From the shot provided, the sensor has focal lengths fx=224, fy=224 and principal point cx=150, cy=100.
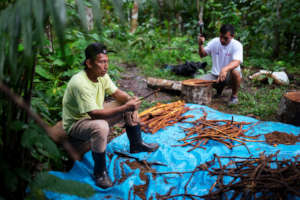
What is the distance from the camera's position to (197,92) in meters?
3.85

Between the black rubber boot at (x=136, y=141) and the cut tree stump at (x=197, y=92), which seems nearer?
the black rubber boot at (x=136, y=141)

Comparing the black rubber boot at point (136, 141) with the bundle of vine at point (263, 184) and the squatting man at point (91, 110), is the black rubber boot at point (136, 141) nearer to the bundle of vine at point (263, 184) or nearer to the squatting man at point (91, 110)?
the squatting man at point (91, 110)

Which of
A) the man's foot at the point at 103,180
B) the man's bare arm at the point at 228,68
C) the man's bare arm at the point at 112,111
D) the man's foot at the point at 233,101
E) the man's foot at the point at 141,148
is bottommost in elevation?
the man's foot at the point at 103,180

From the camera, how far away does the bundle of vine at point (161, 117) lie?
10.2ft

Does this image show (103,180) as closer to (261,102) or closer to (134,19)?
(261,102)

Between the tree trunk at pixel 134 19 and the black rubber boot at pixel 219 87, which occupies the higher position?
the tree trunk at pixel 134 19

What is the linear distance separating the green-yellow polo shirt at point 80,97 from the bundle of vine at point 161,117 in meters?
0.97

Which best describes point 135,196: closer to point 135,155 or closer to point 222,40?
point 135,155

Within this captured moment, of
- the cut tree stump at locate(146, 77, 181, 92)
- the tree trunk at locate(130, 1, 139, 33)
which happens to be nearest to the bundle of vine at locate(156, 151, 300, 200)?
the cut tree stump at locate(146, 77, 181, 92)

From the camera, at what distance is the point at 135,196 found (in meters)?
1.93

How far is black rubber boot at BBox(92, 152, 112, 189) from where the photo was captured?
6.68ft

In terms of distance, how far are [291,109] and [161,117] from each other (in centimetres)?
176

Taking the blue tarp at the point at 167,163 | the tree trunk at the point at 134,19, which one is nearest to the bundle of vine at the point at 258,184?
the blue tarp at the point at 167,163

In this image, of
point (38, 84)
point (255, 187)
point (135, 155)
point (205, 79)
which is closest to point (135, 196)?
point (135, 155)
